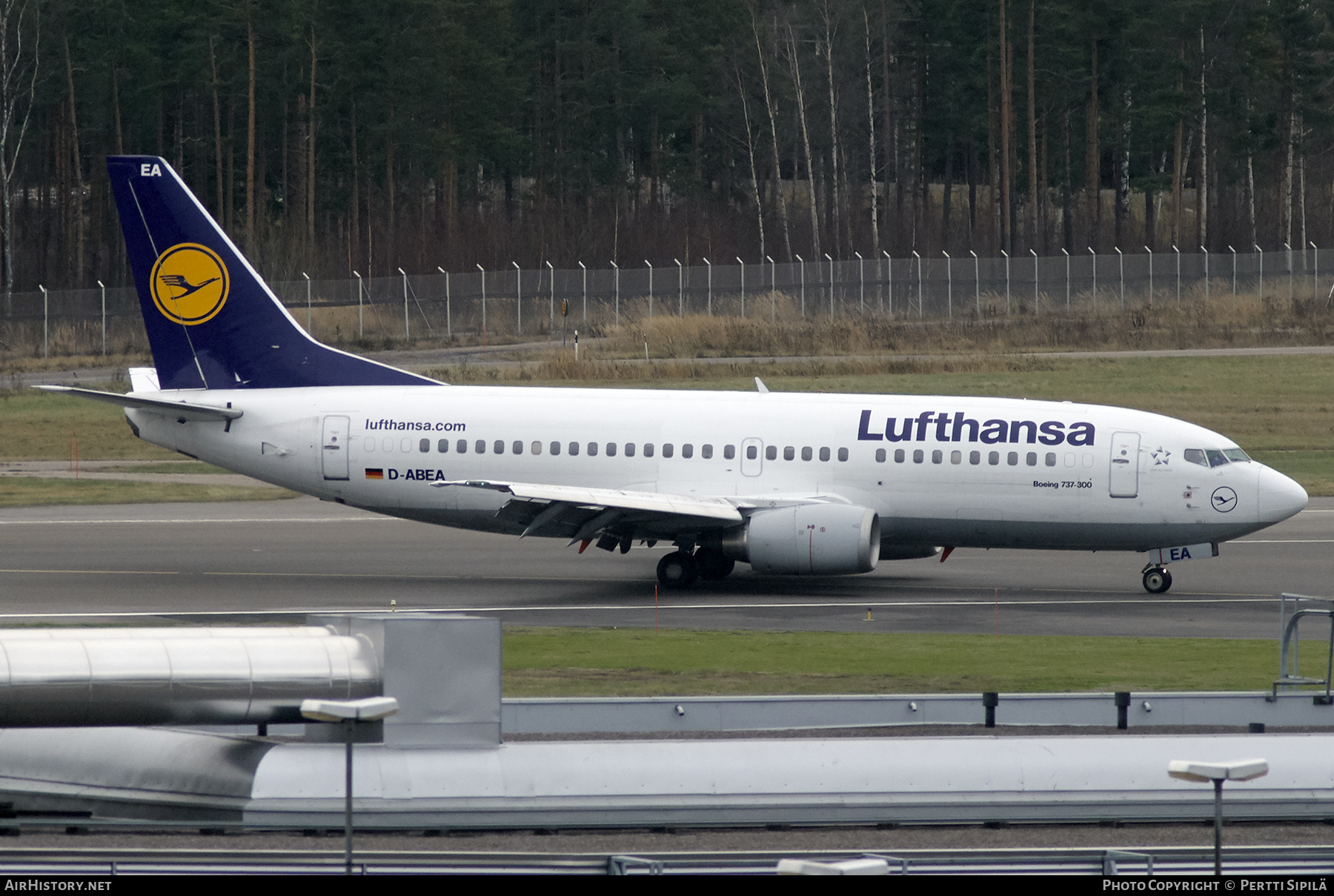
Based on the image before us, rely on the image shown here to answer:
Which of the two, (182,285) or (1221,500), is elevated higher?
(182,285)

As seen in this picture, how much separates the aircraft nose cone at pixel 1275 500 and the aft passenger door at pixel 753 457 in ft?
28.2

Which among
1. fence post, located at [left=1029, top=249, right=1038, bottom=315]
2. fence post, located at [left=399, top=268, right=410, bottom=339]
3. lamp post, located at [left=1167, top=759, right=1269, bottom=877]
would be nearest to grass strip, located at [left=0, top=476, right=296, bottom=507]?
fence post, located at [left=399, top=268, right=410, bottom=339]

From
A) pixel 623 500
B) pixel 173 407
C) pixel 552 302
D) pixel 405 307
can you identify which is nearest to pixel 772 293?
pixel 552 302

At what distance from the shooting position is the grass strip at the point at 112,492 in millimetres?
40344

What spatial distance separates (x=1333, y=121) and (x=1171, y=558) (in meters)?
67.6

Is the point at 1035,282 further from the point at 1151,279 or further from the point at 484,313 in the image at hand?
the point at 484,313

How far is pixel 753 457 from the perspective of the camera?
29062mm

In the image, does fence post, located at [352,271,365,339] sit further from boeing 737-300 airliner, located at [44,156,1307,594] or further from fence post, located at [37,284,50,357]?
boeing 737-300 airliner, located at [44,156,1307,594]

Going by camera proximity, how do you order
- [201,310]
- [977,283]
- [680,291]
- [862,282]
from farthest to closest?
[862,282], [977,283], [680,291], [201,310]

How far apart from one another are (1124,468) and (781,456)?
19.6ft

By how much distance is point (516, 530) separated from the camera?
1120 inches

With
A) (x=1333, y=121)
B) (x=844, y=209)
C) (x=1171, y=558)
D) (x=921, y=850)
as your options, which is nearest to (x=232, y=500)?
(x=1171, y=558)

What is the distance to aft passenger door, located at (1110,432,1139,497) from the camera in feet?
91.7

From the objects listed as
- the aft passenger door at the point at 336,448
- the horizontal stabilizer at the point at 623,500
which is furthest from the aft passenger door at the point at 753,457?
the aft passenger door at the point at 336,448
